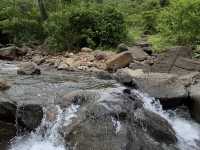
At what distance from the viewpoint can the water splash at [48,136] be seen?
880cm

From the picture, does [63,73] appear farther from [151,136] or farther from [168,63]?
[151,136]

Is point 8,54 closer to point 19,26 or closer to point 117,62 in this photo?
point 19,26

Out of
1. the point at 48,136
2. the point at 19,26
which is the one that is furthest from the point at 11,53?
the point at 48,136

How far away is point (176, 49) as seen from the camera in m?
14.0

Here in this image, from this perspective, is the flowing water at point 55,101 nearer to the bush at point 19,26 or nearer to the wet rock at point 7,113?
the wet rock at point 7,113

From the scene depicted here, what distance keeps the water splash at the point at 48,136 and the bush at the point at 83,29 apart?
998 centimetres

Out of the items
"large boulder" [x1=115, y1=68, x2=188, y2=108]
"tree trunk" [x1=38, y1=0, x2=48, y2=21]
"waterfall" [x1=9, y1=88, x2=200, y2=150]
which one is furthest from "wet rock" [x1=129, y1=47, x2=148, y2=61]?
"tree trunk" [x1=38, y1=0, x2=48, y2=21]

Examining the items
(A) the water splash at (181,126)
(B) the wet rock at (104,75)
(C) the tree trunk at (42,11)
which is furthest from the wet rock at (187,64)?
(C) the tree trunk at (42,11)

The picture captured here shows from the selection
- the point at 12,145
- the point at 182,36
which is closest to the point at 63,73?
the point at 182,36

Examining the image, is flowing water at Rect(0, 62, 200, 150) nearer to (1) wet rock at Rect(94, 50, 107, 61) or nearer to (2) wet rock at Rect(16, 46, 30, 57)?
(1) wet rock at Rect(94, 50, 107, 61)

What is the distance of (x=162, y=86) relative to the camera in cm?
1174

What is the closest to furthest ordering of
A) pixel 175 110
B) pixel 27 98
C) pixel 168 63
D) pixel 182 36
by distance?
pixel 27 98
pixel 175 110
pixel 168 63
pixel 182 36

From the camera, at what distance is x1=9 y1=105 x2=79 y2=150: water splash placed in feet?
28.9

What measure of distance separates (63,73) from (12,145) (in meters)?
6.13
